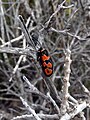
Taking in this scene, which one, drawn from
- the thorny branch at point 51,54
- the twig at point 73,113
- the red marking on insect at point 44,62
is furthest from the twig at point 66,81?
the thorny branch at point 51,54

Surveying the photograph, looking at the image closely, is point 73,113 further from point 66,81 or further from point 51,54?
point 51,54

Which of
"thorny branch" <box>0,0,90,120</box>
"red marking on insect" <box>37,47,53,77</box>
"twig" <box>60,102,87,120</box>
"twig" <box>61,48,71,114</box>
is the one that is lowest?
"twig" <box>60,102,87,120</box>

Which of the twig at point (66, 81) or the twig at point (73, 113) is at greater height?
the twig at point (66, 81)

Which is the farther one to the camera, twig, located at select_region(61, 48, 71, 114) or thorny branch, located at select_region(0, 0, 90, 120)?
thorny branch, located at select_region(0, 0, 90, 120)

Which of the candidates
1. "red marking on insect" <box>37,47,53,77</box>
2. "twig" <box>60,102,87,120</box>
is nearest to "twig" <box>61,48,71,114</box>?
"twig" <box>60,102,87,120</box>

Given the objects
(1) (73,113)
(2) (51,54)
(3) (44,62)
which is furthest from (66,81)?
(2) (51,54)

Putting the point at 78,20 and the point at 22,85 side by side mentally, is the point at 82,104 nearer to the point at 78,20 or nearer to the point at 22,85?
the point at 22,85

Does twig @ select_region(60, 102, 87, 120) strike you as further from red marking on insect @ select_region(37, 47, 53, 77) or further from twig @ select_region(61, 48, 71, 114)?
red marking on insect @ select_region(37, 47, 53, 77)

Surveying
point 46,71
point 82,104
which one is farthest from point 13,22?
point 82,104

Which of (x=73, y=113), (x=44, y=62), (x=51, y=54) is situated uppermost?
(x=51, y=54)

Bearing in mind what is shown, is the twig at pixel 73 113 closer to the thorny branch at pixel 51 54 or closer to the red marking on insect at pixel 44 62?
the red marking on insect at pixel 44 62

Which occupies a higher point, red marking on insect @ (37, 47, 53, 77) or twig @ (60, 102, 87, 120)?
red marking on insect @ (37, 47, 53, 77)
